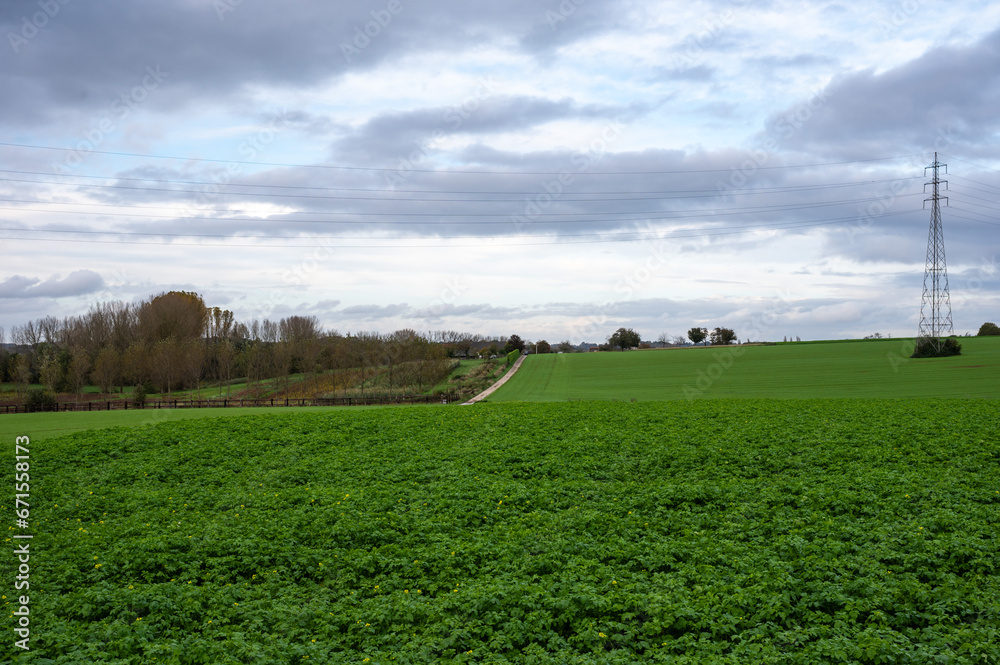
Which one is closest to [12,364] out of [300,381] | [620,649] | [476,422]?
[300,381]

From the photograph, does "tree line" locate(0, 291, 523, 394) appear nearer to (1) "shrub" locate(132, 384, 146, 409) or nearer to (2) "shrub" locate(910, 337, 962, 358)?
(1) "shrub" locate(132, 384, 146, 409)

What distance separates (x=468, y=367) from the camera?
9394 cm

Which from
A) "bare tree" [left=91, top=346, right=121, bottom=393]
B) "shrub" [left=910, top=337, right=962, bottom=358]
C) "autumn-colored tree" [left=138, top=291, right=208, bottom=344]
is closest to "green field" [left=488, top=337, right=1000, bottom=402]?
"shrub" [left=910, top=337, right=962, bottom=358]

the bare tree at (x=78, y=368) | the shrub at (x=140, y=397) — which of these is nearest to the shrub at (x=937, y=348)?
the shrub at (x=140, y=397)

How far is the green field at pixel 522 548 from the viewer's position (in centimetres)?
796

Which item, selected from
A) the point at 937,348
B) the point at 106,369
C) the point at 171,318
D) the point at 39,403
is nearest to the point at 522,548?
the point at 39,403

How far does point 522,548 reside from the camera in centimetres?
1123

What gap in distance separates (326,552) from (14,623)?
4646mm

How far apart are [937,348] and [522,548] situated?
6866cm

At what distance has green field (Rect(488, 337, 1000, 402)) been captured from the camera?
142 feet

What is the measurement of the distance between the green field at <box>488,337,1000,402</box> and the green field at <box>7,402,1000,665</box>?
23.8m

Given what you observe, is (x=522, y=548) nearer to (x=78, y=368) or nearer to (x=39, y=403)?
(x=39, y=403)

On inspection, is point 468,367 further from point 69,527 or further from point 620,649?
point 620,649

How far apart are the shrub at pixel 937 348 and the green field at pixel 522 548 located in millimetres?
50756
